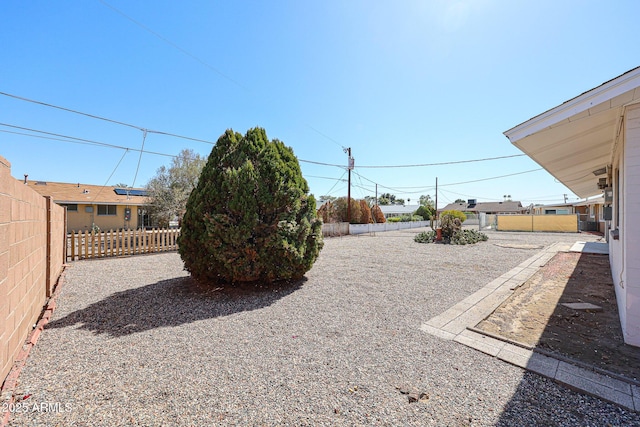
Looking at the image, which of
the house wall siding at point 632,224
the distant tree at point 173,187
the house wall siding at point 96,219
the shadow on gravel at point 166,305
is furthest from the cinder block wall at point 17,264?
the house wall siding at point 96,219

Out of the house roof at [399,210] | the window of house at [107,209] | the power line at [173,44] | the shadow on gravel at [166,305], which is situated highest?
the power line at [173,44]

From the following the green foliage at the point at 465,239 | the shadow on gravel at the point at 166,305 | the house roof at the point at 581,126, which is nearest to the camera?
the house roof at the point at 581,126

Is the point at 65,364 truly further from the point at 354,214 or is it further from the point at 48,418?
the point at 354,214

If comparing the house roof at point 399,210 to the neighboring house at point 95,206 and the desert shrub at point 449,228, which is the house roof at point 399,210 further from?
the neighboring house at point 95,206

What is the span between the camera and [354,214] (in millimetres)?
23125

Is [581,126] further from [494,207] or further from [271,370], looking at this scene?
[494,207]

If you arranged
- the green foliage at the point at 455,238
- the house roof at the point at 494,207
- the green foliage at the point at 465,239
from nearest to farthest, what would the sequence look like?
1. the green foliage at the point at 465,239
2. the green foliage at the point at 455,238
3. the house roof at the point at 494,207

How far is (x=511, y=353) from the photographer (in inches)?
110

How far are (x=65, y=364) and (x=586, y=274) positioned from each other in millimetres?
10037

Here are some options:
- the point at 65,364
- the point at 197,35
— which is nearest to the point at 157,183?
the point at 197,35

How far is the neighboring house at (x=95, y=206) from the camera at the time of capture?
17.5 metres

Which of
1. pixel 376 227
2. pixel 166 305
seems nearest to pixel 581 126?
pixel 166 305

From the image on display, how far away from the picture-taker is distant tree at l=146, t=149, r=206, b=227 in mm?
16641

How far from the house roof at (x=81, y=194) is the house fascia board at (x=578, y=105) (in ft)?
69.1
